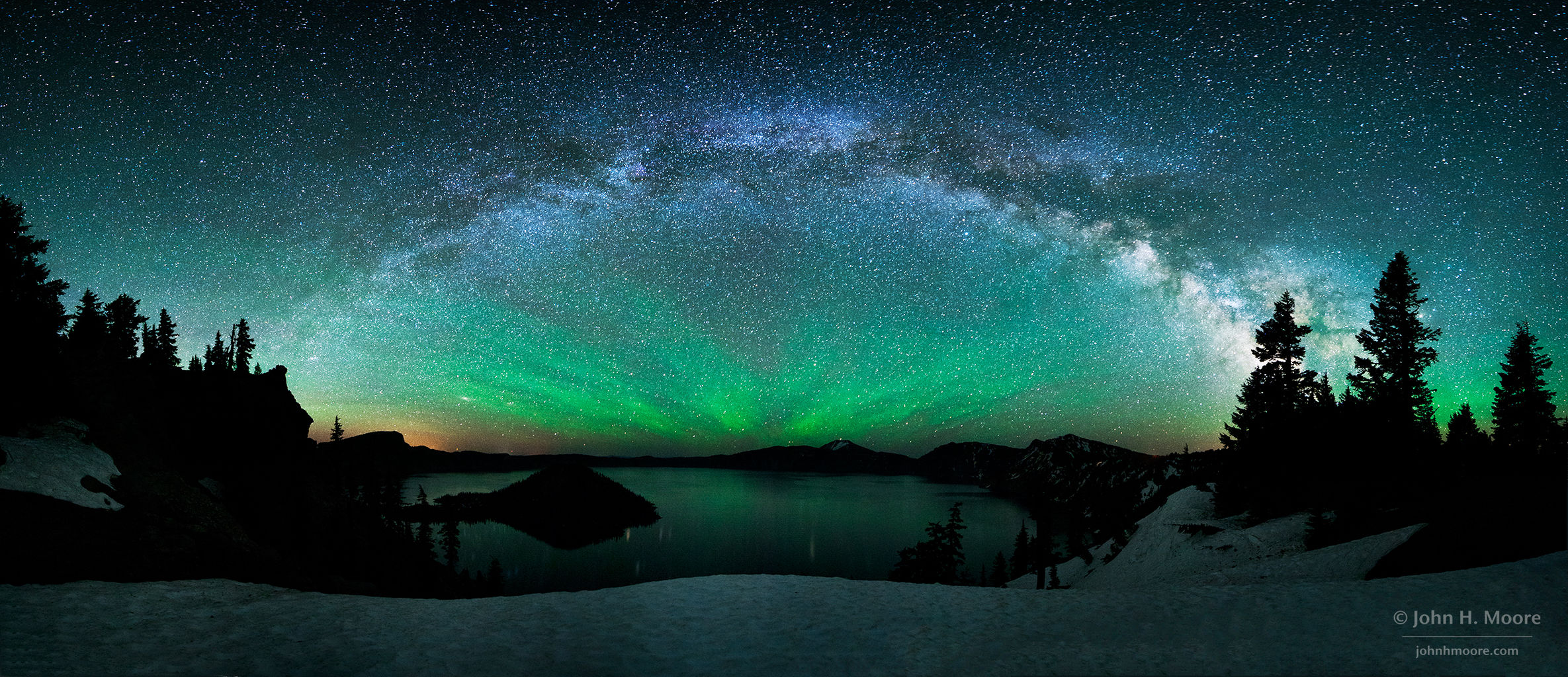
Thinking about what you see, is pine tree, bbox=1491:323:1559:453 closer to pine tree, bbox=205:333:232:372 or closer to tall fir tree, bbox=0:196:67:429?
tall fir tree, bbox=0:196:67:429

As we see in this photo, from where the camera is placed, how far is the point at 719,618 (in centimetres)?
1360

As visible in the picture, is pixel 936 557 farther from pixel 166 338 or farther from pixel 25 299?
pixel 166 338

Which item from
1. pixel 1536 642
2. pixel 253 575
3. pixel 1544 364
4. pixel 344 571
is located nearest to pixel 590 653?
pixel 253 575

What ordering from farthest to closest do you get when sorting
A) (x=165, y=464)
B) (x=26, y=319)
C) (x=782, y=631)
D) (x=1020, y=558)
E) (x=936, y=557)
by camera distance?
(x=1020, y=558), (x=936, y=557), (x=165, y=464), (x=26, y=319), (x=782, y=631)

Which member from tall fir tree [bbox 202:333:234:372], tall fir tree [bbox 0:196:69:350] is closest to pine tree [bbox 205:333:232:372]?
tall fir tree [bbox 202:333:234:372]

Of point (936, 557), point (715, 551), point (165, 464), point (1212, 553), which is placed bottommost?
point (715, 551)

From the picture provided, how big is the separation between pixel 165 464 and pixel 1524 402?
9478cm

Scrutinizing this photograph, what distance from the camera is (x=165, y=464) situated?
24.4 metres

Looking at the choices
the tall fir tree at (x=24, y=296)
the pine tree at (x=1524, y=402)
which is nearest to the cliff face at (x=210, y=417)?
the tall fir tree at (x=24, y=296)

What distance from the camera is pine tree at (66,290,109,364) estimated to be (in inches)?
1166

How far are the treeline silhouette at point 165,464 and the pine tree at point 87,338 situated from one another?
5.9 inches

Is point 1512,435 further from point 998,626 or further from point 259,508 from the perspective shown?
point 259,508

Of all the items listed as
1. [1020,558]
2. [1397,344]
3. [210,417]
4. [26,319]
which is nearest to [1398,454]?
[1397,344]

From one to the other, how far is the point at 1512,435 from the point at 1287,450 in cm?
3335
